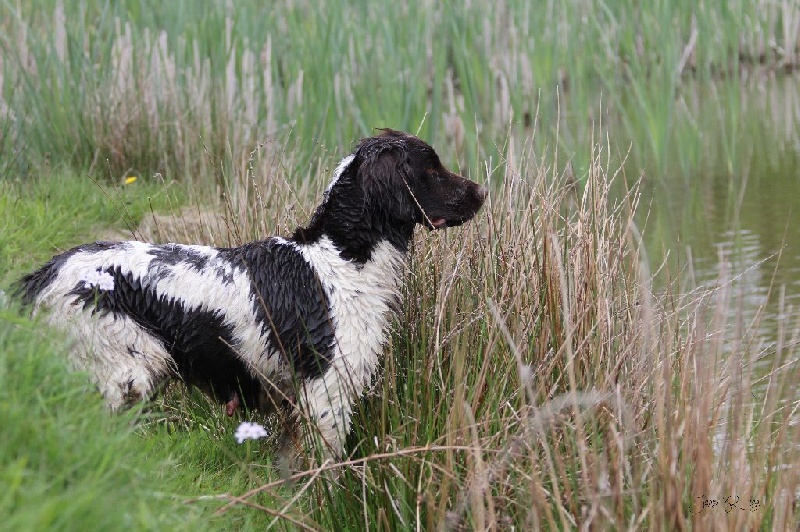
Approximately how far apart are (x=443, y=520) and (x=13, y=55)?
573 cm

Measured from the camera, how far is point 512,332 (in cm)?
392

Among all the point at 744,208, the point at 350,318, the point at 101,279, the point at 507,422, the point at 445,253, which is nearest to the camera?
the point at 101,279

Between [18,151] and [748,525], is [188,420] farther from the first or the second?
[18,151]

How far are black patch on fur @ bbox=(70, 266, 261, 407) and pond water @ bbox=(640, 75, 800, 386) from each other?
269 cm

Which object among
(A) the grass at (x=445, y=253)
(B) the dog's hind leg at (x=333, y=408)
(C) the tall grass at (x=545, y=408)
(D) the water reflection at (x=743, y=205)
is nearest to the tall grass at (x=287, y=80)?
(A) the grass at (x=445, y=253)

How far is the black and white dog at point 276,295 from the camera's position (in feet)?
11.6

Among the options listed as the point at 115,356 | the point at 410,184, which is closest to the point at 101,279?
the point at 115,356

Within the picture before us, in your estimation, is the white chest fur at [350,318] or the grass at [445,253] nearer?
the grass at [445,253]

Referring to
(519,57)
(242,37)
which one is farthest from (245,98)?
(519,57)

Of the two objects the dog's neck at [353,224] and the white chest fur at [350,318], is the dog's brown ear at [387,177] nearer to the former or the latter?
the dog's neck at [353,224]

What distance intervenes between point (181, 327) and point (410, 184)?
96 cm

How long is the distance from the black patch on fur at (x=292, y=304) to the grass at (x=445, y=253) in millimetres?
247

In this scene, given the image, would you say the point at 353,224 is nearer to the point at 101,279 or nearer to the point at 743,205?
the point at 101,279

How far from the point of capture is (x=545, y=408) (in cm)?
330
